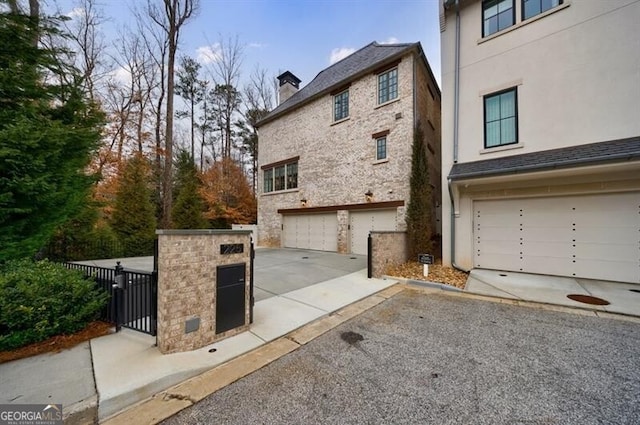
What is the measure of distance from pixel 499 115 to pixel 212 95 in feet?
69.1

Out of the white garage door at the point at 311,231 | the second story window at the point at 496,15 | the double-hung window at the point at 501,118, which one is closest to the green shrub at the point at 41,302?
the white garage door at the point at 311,231

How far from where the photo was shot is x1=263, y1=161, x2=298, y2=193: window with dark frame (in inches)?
562

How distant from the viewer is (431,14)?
9.55 meters

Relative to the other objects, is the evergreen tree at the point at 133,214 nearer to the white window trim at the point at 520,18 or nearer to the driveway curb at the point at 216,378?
the driveway curb at the point at 216,378

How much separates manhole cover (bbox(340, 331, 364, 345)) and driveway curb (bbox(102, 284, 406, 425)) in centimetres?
30

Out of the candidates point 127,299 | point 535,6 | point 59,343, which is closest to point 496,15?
point 535,6

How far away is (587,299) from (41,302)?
367 inches

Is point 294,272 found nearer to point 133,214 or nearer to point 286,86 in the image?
point 133,214

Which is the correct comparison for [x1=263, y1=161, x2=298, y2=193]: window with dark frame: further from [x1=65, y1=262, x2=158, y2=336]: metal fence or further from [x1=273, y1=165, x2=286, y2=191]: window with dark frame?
[x1=65, y1=262, x2=158, y2=336]: metal fence

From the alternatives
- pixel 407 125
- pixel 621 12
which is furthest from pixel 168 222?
pixel 621 12

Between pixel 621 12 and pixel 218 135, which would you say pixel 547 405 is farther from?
pixel 218 135

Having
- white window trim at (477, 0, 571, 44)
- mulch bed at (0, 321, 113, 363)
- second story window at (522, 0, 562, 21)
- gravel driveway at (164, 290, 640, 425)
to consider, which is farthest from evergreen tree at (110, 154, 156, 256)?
second story window at (522, 0, 562, 21)

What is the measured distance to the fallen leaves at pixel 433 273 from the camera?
20.9 feet

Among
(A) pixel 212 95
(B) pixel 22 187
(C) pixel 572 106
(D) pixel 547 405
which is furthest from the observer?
(A) pixel 212 95
